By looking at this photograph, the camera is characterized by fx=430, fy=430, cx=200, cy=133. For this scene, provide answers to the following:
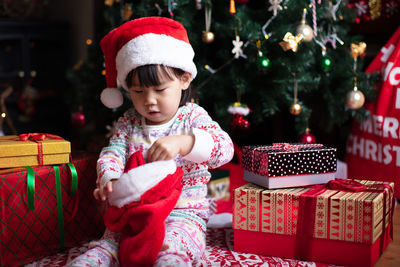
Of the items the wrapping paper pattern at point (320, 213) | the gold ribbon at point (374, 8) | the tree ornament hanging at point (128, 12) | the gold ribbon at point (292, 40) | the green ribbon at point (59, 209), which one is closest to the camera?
the wrapping paper pattern at point (320, 213)

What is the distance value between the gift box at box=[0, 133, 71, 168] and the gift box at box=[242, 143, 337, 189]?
0.55 m

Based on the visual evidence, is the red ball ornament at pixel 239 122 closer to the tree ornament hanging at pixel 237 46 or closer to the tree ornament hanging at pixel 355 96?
the tree ornament hanging at pixel 237 46

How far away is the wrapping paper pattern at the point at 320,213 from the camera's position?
3.58 ft

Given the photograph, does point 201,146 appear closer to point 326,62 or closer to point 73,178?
point 73,178

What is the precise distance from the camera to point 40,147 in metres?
1.19

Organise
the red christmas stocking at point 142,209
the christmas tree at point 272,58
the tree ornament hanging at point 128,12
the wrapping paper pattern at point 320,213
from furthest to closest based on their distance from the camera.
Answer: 1. the tree ornament hanging at point 128,12
2. the christmas tree at point 272,58
3. the wrapping paper pattern at point 320,213
4. the red christmas stocking at point 142,209

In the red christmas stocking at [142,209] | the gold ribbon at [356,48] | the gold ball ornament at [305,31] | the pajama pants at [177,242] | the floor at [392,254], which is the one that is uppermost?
the gold ball ornament at [305,31]

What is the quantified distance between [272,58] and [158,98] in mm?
716

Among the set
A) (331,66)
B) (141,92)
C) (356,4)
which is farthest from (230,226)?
(356,4)

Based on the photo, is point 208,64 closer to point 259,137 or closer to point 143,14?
point 143,14

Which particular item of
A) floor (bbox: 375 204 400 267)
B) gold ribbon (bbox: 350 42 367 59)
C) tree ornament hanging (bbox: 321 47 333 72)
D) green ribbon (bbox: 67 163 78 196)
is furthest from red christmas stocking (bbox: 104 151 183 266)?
gold ribbon (bbox: 350 42 367 59)

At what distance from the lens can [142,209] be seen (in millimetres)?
984

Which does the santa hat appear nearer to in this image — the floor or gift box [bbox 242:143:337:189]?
gift box [bbox 242:143:337:189]

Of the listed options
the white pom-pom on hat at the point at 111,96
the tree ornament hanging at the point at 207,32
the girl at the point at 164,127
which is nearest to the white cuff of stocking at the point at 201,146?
the girl at the point at 164,127
